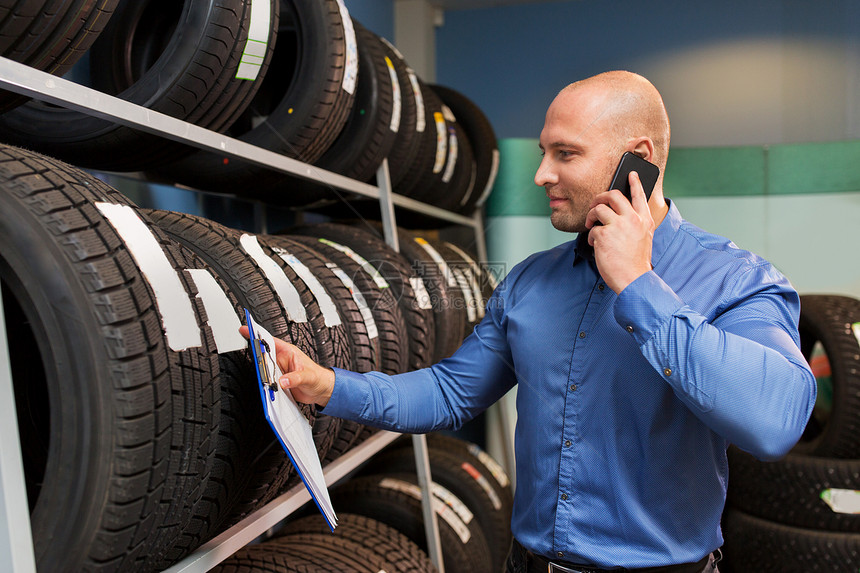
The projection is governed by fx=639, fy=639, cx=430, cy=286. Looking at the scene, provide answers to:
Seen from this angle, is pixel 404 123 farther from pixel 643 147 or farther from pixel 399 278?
pixel 643 147

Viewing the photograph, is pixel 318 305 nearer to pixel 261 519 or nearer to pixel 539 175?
pixel 261 519

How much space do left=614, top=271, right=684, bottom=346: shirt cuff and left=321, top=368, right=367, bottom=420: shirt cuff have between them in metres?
0.51

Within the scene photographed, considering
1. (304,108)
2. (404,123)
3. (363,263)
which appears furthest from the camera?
(404,123)

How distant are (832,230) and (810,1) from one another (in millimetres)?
1327

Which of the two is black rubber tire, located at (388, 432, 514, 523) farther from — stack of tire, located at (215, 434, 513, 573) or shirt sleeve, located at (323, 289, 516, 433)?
shirt sleeve, located at (323, 289, 516, 433)

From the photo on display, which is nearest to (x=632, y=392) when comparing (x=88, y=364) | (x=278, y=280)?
(x=278, y=280)

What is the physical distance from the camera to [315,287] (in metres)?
1.39

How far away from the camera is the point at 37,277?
0.70m

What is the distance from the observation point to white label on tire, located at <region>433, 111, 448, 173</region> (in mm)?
2529

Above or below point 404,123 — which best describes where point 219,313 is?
below

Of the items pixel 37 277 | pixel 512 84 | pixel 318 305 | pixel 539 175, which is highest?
pixel 512 84

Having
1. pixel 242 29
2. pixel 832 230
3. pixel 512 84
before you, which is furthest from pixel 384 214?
pixel 832 230

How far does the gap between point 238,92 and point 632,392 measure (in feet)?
3.13

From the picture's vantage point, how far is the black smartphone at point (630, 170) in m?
1.05
